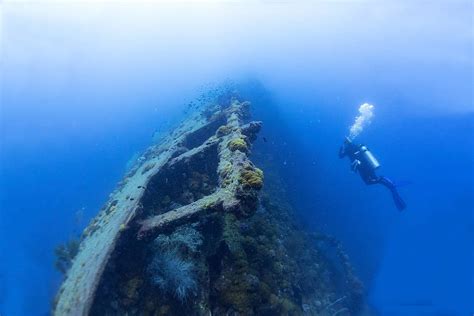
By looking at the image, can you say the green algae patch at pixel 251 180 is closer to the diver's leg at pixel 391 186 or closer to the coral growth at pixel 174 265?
the coral growth at pixel 174 265

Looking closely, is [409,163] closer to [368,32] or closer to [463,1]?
[368,32]

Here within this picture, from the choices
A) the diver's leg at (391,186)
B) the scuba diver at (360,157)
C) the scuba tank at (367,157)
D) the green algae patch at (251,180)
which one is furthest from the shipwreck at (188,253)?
the diver's leg at (391,186)

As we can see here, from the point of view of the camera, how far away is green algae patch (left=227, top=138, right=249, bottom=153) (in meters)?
8.76

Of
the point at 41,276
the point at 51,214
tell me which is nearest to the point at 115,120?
the point at 51,214

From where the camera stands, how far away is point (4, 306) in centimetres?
3912

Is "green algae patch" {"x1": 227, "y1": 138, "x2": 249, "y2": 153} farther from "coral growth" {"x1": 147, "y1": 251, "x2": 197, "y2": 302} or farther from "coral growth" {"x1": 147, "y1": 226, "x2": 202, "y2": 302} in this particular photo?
"coral growth" {"x1": 147, "y1": 251, "x2": 197, "y2": 302}

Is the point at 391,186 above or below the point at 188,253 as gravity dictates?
above

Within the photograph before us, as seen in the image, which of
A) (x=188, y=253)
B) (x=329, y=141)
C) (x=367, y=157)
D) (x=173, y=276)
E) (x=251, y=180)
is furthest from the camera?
(x=329, y=141)

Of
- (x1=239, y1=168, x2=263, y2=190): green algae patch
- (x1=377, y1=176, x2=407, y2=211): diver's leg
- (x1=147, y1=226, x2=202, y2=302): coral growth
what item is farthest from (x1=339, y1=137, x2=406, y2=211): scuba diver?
(x1=147, y1=226, x2=202, y2=302): coral growth

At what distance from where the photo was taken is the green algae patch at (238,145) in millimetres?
8758

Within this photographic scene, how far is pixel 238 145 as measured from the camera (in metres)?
8.80

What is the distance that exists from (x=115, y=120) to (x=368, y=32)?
87.7m

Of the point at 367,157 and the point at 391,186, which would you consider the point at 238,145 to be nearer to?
the point at 367,157

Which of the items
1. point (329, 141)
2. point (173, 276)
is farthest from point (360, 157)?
point (329, 141)
